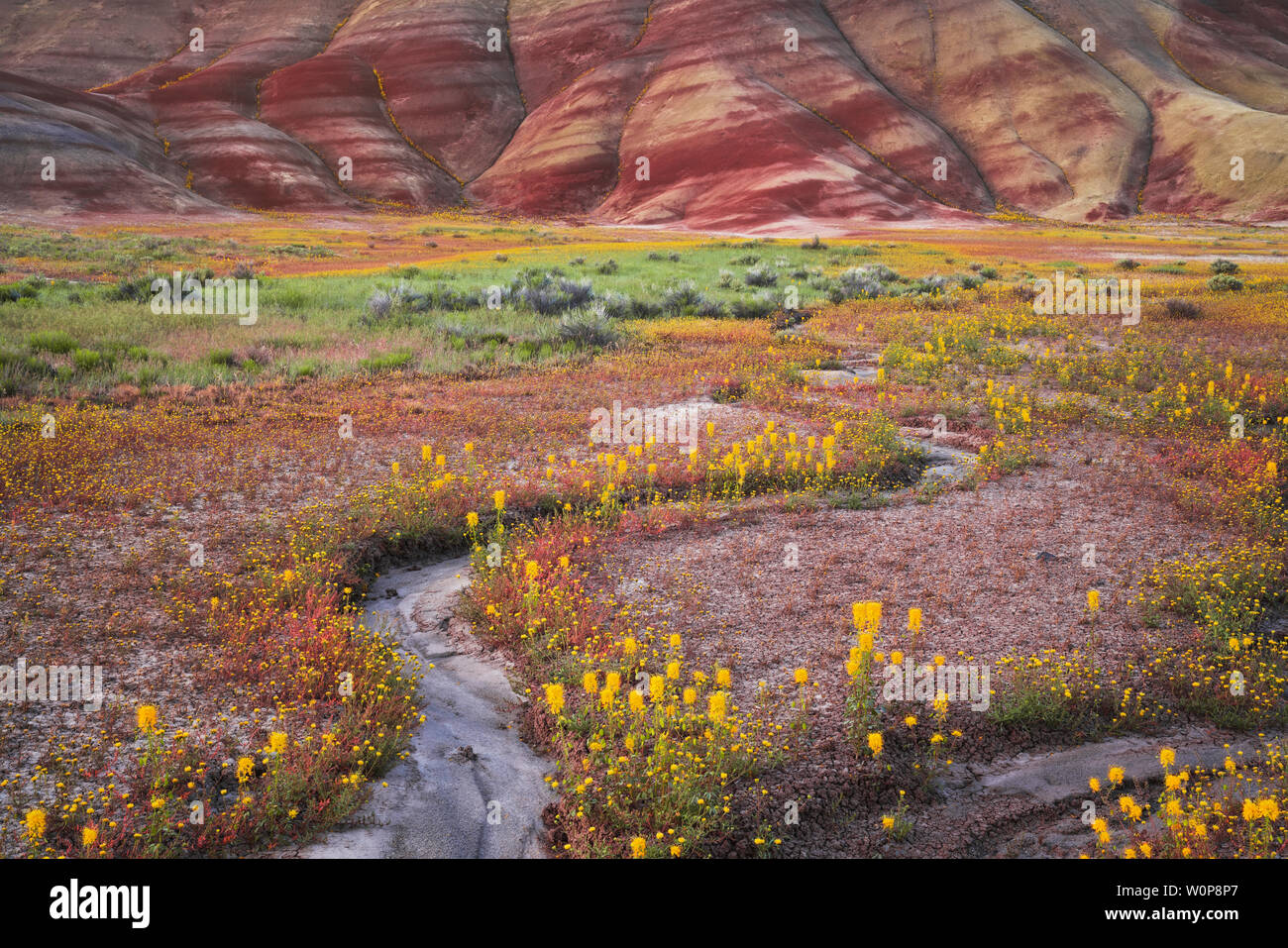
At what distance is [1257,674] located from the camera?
5969mm

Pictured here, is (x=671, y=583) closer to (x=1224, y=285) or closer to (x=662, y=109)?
(x=1224, y=285)

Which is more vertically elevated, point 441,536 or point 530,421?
point 530,421

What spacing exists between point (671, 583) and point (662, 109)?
98.1 metres

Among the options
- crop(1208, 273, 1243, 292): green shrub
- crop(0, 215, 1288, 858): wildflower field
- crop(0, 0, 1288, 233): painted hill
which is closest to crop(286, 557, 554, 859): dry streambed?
crop(0, 215, 1288, 858): wildflower field

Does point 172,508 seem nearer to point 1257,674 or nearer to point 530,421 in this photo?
point 530,421

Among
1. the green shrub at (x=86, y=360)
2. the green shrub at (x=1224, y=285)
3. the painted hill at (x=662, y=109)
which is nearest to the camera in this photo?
the green shrub at (x=86, y=360)

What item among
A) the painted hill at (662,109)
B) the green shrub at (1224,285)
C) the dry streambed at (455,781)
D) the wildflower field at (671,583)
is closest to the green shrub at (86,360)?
the wildflower field at (671,583)

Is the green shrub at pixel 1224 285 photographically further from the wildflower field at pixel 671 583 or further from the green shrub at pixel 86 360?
the green shrub at pixel 86 360

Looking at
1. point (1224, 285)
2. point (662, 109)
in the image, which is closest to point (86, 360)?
point (1224, 285)

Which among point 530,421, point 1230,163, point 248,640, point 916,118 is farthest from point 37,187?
point 1230,163

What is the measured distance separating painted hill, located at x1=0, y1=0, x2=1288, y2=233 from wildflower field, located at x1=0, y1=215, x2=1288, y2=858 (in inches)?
2312

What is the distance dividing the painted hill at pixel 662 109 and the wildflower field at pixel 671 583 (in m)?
58.7

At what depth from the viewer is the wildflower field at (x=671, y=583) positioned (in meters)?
4.64
